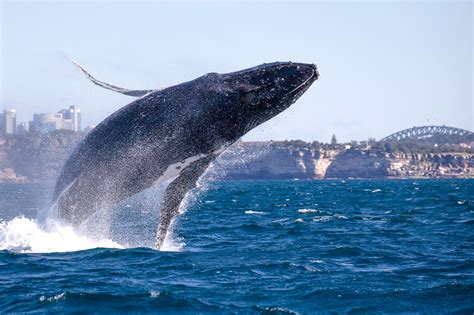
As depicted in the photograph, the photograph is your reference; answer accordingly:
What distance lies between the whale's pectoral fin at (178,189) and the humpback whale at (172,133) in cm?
2

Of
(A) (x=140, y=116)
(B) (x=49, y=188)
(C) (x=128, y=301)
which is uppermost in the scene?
(A) (x=140, y=116)

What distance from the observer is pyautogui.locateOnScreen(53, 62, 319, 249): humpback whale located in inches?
505

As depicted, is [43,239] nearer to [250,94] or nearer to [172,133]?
[172,133]

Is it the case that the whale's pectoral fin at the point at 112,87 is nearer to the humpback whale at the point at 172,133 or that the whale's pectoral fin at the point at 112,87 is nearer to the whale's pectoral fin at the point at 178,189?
the humpback whale at the point at 172,133

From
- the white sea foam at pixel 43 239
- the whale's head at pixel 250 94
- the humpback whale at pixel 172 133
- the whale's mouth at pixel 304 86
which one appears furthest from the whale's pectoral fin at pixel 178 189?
the white sea foam at pixel 43 239

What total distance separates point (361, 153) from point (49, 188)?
165392mm

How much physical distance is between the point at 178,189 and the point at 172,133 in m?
Answer: 1.50

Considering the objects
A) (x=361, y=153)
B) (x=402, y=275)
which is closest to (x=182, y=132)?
(x=402, y=275)

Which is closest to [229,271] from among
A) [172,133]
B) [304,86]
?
[172,133]

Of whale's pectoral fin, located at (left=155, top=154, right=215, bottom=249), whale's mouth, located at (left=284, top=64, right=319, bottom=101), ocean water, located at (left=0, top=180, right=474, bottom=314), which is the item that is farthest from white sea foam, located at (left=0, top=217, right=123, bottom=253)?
whale's mouth, located at (left=284, top=64, right=319, bottom=101)

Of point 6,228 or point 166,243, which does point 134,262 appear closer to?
point 166,243

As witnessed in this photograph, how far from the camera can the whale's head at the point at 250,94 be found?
12.6m

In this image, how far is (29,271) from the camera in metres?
13.8

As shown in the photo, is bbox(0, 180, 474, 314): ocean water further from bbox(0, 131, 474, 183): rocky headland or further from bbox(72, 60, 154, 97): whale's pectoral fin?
bbox(0, 131, 474, 183): rocky headland
